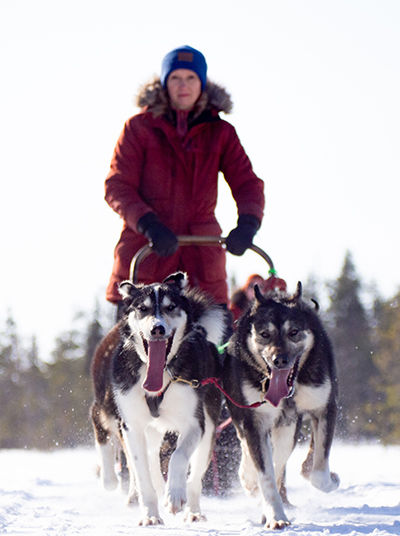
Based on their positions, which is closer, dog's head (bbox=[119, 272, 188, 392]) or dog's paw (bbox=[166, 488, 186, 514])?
dog's paw (bbox=[166, 488, 186, 514])

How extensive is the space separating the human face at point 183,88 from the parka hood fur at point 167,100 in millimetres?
44

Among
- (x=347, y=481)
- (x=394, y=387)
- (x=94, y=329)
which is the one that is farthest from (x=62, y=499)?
(x=94, y=329)

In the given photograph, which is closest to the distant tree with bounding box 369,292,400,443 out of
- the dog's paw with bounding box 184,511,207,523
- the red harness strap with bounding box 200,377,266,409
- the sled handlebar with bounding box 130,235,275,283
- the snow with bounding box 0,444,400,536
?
the snow with bounding box 0,444,400,536

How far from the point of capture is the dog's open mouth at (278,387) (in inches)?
162

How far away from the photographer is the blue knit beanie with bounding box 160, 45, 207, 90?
504cm

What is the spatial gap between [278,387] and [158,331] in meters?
0.63

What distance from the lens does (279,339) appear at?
4.14m

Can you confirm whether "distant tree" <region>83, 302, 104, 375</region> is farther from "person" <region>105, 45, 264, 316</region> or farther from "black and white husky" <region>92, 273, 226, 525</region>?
"black and white husky" <region>92, 273, 226, 525</region>

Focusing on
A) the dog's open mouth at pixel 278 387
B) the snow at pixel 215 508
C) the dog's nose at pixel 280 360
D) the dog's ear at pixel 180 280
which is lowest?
the snow at pixel 215 508

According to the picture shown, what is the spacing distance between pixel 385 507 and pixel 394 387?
26292 millimetres

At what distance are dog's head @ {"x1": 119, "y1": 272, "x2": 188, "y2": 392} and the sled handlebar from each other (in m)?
0.26

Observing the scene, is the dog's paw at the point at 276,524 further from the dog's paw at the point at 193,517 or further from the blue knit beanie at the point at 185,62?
the blue knit beanie at the point at 185,62

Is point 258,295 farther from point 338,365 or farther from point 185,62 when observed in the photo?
point 338,365

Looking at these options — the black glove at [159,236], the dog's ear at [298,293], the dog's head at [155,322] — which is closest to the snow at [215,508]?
the dog's head at [155,322]
